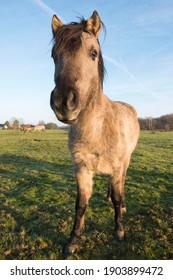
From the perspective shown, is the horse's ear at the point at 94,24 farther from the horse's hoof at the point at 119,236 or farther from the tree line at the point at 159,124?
the tree line at the point at 159,124

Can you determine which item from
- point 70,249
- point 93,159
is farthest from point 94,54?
point 70,249

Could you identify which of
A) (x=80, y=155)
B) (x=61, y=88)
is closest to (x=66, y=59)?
(x=61, y=88)

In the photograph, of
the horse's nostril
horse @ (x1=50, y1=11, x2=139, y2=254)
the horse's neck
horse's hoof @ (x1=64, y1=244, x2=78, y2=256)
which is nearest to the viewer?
the horse's nostril

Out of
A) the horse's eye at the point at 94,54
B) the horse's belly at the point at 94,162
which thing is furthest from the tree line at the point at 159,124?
the horse's eye at the point at 94,54

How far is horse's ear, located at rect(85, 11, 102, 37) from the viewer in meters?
3.69

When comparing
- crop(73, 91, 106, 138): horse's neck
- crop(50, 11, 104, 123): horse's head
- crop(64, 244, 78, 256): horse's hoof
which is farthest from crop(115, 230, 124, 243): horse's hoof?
crop(50, 11, 104, 123): horse's head

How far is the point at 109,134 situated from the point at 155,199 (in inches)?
130

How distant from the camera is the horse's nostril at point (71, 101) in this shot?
290 centimetres

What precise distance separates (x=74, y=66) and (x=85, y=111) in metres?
1.02

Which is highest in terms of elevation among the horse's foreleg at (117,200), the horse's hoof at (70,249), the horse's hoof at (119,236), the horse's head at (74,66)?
the horse's head at (74,66)

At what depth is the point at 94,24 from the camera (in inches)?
148

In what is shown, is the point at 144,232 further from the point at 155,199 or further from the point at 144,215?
the point at 155,199

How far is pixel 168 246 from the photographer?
14.6 ft

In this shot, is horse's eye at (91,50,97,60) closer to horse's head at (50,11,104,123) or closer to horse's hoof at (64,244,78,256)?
horse's head at (50,11,104,123)
